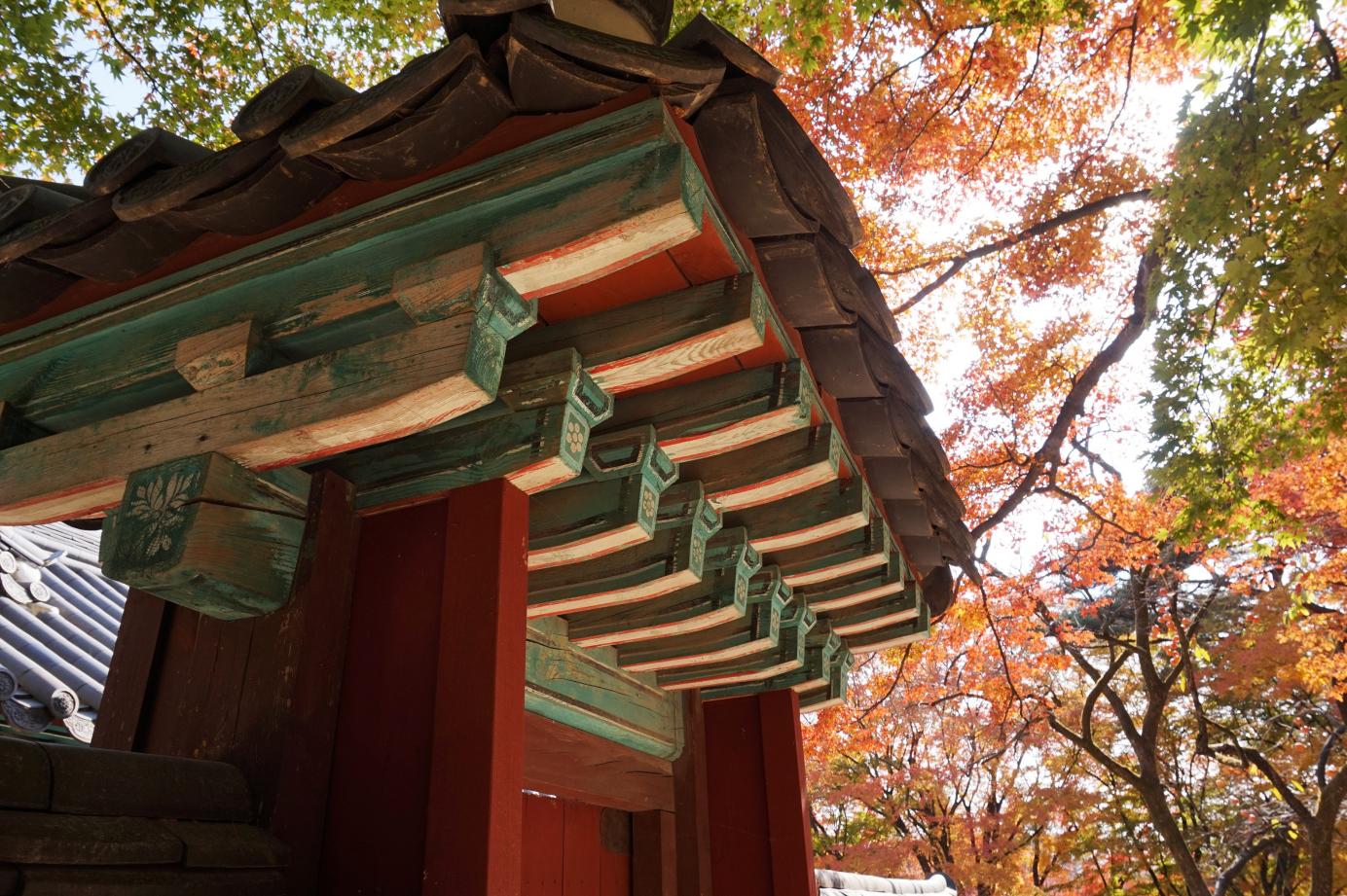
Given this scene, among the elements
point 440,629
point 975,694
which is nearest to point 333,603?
point 440,629

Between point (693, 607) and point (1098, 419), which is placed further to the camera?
point (1098, 419)

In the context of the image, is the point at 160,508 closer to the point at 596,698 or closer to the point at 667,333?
the point at 667,333

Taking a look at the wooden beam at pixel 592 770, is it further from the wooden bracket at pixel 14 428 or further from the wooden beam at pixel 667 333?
the wooden bracket at pixel 14 428

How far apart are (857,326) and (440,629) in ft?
4.61

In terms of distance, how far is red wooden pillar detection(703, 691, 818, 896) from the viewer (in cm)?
387

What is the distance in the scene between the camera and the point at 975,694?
49.9ft

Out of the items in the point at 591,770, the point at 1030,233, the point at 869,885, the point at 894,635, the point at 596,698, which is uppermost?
the point at 1030,233

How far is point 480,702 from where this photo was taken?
184 centimetres

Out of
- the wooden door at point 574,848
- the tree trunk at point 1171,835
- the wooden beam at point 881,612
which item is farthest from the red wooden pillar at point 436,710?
the tree trunk at point 1171,835

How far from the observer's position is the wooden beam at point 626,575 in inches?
110

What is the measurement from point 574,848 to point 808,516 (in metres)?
1.64

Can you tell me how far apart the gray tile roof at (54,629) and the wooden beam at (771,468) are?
3.04m

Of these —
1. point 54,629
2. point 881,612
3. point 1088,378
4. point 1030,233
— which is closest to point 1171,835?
point 1088,378

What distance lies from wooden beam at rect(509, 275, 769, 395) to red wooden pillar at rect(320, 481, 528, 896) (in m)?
0.39
